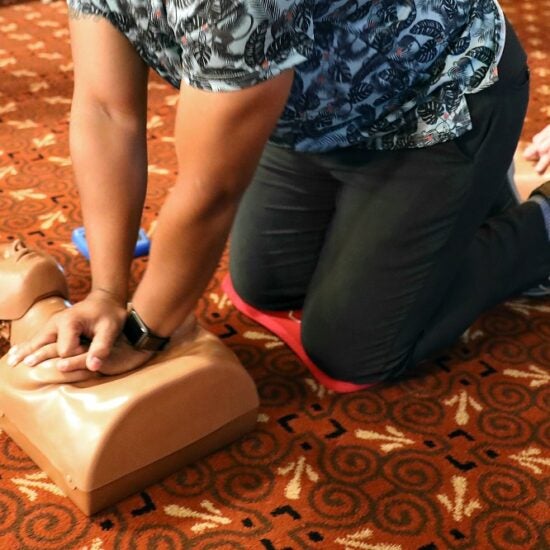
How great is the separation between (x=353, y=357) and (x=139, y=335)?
408 millimetres

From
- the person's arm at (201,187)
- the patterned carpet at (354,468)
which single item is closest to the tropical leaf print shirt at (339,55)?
the person's arm at (201,187)

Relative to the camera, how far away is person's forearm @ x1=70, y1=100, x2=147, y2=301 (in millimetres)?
1196

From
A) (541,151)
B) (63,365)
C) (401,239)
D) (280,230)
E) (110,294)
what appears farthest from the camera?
(541,151)

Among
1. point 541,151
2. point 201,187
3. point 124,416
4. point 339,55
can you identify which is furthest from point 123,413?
point 541,151

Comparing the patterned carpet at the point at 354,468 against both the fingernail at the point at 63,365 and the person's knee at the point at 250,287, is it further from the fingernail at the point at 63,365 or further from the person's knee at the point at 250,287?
the fingernail at the point at 63,365

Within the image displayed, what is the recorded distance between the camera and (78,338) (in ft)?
3.59

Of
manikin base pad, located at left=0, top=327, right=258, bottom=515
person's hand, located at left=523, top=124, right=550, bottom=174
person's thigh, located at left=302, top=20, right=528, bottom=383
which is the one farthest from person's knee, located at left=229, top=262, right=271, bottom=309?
person's hand, located at left=523, top=124, right=550, bottom=174

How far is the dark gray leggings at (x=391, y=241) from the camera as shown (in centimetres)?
123

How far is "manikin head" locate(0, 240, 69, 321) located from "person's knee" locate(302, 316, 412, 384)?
0.46 m

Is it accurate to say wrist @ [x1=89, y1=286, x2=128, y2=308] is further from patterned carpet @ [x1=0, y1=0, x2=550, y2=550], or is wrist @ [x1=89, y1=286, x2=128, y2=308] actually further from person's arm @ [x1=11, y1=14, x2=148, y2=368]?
patterned carpet @ [x1=0, y1=0, x2=550, y2=550]

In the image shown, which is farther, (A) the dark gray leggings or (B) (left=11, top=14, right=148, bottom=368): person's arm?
(A) the dark gray leggings

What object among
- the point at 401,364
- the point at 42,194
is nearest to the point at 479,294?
the point at 401,364

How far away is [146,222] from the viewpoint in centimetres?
183

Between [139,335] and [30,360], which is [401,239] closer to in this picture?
[139,335]
